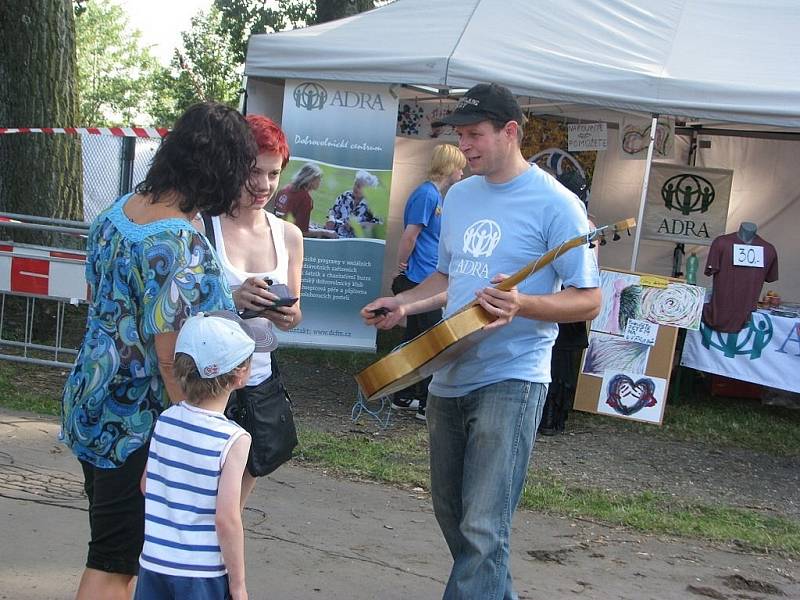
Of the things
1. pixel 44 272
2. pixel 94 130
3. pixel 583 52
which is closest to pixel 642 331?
pixel 583 52

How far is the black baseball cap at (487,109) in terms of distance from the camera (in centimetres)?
333

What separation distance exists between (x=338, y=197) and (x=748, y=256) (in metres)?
3.62

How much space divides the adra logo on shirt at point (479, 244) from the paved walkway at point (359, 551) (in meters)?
1.54

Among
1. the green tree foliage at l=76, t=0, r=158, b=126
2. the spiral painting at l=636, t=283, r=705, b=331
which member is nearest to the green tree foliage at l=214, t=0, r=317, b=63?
the spiral painting at l=636, t=283, r=705, b=331

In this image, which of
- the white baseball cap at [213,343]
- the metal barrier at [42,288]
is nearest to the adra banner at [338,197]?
the metal barrier at [42,288]

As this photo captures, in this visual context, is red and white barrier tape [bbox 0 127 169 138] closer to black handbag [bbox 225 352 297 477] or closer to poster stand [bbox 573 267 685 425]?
poster stand [bbox 573 267 685 425]

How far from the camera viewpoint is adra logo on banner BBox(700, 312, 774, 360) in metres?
8.63

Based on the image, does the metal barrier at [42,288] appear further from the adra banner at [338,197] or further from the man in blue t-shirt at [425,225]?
the man in blue t-shirt at [425,225]

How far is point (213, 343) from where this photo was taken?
251cm

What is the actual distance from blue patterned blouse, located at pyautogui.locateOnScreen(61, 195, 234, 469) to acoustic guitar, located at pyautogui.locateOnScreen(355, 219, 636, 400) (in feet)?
2.41

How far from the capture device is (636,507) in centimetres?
585

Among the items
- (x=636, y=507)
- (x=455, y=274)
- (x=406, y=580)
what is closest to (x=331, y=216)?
(x=636, y=507)

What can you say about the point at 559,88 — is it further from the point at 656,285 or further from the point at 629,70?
the point at 656,285

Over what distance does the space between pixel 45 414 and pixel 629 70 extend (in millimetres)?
4819
